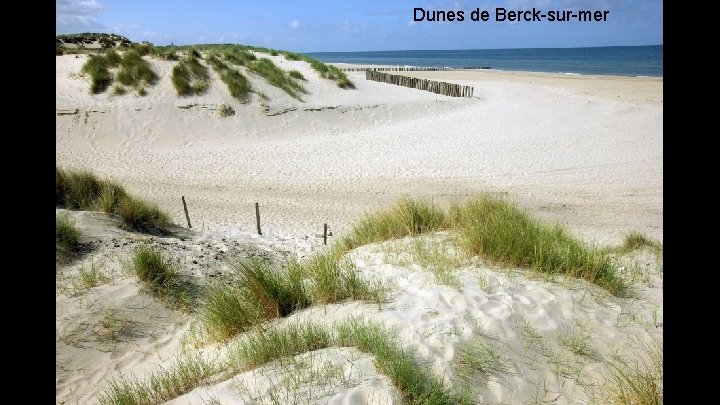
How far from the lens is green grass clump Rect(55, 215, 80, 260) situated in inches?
247

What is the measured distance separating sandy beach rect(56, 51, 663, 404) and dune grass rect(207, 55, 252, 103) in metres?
0.43

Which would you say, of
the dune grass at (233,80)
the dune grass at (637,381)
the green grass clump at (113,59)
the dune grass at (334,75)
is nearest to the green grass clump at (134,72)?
the green grass clump at (113,59)

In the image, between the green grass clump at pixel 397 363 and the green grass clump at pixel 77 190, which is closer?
the green grass clump at pixel 397 363

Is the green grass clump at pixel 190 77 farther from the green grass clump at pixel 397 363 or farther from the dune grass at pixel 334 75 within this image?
the green grass clump at pixel 397 363

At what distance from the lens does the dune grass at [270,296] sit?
4.43m

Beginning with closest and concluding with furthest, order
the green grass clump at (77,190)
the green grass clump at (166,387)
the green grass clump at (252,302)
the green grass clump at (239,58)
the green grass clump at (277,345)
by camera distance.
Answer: the green grass clump at (166,387) < the green grass clump at (277,345) < the green grass clump at (252,302) < the green grass clump at (77,190) < the green grass clump at (239,58)

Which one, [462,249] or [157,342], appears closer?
[157,342]

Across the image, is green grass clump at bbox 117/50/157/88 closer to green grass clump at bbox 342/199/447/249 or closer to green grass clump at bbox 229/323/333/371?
green grass clump at bbox 342/199/447/249

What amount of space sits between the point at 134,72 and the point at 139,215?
54.5ft

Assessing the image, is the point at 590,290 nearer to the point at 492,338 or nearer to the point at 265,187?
the point at 492,338

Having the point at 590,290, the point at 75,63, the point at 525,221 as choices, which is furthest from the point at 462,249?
the point at 75,63

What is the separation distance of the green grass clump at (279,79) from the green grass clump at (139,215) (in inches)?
631
